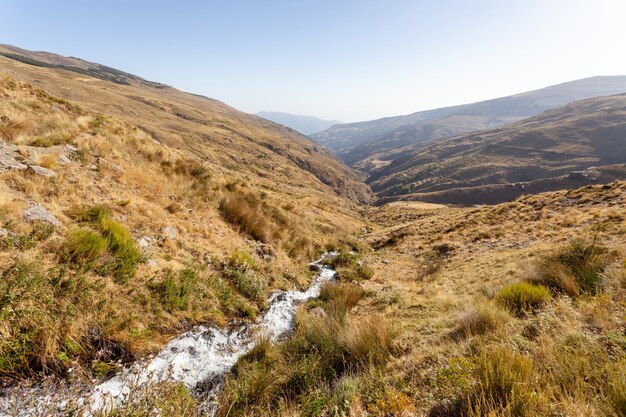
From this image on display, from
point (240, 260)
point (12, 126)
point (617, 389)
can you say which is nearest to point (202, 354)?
point (240, 260)

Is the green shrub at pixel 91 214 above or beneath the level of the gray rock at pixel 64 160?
beneath

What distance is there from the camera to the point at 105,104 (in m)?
91.1

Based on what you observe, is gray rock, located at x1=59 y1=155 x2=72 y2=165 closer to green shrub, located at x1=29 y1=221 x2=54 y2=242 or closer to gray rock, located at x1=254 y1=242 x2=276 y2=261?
green shrub, located at x1=29 y1=221 x2=54 y2=242

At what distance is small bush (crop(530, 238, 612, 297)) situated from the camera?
6246mm

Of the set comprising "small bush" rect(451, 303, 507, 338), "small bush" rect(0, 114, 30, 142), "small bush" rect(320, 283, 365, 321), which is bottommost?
"small bush" rect(320, 283, 365, 321)

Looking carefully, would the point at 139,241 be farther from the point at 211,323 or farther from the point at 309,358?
the point at 309,358

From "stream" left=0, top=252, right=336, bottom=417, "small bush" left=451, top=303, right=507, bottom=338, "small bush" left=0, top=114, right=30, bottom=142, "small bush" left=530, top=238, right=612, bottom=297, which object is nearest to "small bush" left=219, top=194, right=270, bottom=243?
"stream" left=0, top=252, right=336, bottom=417

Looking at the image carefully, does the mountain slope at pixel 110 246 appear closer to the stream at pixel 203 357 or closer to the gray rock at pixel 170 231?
the gray rock at pixel 170 231

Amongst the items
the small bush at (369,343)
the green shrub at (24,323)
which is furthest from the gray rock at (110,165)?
the small bush at (369,343)

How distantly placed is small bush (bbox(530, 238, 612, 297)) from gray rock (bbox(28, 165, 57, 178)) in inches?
532

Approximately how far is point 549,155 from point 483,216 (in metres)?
194

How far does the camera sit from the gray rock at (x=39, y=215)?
638 cm

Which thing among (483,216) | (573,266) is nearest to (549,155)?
(483,216)

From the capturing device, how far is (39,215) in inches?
259
